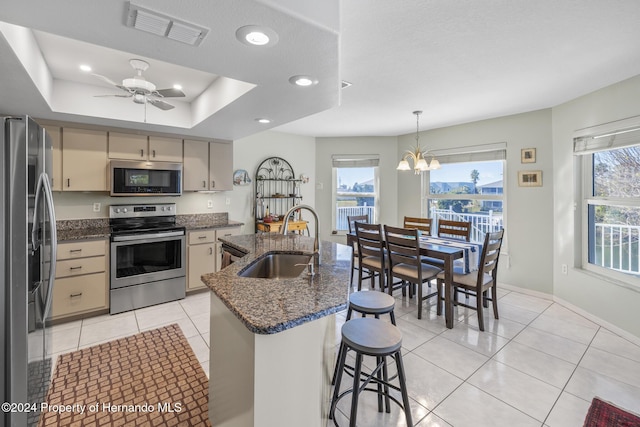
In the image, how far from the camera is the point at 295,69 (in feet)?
5.91

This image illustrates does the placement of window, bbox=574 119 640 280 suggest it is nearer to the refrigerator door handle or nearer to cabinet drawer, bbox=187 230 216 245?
cabinet drawer, bbox=187 230 216 245

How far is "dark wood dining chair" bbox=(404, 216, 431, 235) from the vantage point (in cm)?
430

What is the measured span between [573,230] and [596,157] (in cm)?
85

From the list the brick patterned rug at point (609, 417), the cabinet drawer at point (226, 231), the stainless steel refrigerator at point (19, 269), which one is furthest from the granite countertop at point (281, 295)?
the cabinet drawer at point (226, 231)

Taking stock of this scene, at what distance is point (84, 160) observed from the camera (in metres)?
3.23

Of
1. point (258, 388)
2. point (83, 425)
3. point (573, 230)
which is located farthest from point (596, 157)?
point (83, 425)

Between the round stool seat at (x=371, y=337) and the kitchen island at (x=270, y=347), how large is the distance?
14cm

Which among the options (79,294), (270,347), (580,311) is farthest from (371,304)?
(79,294)

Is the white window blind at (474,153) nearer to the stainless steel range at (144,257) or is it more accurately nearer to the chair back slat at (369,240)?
the chair back slat at (369,240)

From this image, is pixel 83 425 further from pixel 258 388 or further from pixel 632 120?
pixel 632 120

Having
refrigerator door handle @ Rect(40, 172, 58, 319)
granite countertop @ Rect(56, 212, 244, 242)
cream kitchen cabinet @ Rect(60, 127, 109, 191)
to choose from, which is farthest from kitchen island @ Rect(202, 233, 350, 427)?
cream kitchen cabinet @ Rect(60, 127, 109, 191)

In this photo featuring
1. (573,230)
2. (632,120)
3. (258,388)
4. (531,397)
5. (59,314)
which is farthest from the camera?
(573,230)

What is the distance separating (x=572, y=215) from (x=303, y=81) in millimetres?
3537

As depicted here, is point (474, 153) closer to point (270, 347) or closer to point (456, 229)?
point (456, 229)
